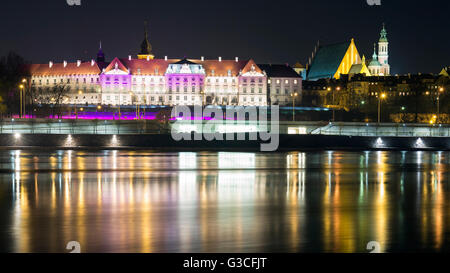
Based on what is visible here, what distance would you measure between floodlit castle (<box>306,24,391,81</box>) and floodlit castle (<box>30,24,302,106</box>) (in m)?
31.1

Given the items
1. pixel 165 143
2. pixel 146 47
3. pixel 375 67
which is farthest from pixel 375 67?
pixel 165 143

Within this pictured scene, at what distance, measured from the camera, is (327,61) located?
175 meters

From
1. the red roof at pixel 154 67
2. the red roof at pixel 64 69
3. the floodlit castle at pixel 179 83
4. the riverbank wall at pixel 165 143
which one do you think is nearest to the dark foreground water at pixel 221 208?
the riverbank wall at pixel 165 143

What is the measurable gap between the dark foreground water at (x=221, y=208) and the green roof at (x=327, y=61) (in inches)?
5694

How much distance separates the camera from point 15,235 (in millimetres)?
13633

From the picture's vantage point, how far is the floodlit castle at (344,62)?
6688 inches

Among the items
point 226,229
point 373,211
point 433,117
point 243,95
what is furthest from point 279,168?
point 243,95

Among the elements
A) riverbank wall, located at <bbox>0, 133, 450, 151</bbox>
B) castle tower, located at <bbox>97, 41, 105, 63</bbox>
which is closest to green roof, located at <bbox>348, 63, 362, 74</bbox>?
castle tower, located at <bbox>97, 41, 105, 63</bbox>

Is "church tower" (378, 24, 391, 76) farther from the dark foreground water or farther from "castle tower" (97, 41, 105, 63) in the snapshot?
the dark foreground water
